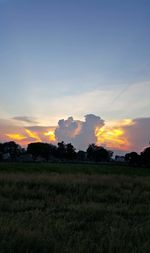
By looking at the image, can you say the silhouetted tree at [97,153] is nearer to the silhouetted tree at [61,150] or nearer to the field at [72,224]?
the silhouetted tree at [61,150]

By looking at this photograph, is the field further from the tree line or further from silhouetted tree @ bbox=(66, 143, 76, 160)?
silhouetted tree @ bbox=(66, 143, 76, 160)

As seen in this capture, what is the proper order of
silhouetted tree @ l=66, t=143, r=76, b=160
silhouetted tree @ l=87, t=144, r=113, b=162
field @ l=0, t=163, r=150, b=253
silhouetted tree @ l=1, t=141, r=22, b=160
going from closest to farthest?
field @ l=0, t=163, r=150, b=253 → silhouetted tree @ l=66, t=143, r=76, b=160 → silhouetted tree @ l=87, t=144, r=113, b=162 → silhouetted tree @ l=1, t=141, r=22, b=160

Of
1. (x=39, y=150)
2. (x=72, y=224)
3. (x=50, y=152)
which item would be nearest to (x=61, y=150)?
(x=50, y=152)

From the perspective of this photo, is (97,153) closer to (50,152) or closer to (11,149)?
(50,152)

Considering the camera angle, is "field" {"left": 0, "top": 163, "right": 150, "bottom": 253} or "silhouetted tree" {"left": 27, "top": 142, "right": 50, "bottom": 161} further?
"silhouetted tree" {"left": 27, "top": 142, "right": 50, "bottom": 161}

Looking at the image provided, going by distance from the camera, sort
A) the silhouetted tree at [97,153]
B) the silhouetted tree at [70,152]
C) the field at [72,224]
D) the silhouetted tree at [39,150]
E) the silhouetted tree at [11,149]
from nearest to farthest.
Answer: the field at [72,224]
the silhouetted tree at [39,150]
the silhouetted tree at [70,152]
the silhouetted tree at [97,153]
the silhouetted tree at [11,149]

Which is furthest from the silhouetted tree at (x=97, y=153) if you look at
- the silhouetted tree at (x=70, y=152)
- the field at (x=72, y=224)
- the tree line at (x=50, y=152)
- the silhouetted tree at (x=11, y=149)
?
the field at (x=72, y=224)

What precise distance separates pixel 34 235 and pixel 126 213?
5.41 meters

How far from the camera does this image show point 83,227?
9828mm

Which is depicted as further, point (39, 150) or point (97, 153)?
point (97, 153)

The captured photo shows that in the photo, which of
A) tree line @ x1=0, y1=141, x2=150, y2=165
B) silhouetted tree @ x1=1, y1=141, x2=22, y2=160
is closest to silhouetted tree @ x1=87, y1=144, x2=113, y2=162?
tree line @ x1=0, y1=141, x2=150, y2=165

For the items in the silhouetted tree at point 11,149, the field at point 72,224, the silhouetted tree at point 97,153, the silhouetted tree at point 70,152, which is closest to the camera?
the field at point 72,224

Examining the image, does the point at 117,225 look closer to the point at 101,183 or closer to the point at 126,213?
the point at 126,213

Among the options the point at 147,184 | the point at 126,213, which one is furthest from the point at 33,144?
the point at 126,213
